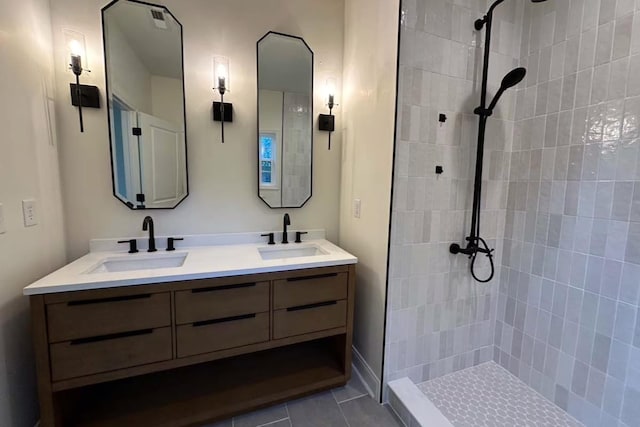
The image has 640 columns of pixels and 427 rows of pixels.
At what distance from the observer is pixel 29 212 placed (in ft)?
4.49

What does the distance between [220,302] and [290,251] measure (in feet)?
2.27

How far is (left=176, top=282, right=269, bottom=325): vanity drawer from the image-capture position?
136cm

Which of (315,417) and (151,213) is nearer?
(315,417)

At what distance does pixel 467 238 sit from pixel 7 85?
2.55m

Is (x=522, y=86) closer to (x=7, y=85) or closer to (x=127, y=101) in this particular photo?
(x=127, y=101)

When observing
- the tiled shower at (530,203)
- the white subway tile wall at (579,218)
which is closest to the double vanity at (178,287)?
the tiled shower at (530,203)

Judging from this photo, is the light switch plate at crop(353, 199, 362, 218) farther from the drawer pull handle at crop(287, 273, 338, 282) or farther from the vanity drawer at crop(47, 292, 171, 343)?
the vanity drawer at crop(47, 292, 171, 343)

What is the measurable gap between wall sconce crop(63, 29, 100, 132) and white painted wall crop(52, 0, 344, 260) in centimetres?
3

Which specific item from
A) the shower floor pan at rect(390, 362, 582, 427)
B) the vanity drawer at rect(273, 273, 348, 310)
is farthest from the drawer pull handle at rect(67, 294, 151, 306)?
the shower floor pan at rect(390, 362, 582, 427)

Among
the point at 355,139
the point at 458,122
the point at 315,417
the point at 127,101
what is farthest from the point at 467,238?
the point at 127,101

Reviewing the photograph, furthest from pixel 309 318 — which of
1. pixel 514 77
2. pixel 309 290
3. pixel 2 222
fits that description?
pixel 514 77

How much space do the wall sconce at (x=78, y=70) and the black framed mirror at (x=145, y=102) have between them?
0.28 ft

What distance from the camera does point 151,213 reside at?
5.96ft

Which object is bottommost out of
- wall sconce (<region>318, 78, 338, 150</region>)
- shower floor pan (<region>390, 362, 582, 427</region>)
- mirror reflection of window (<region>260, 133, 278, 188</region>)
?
shower floor pan (<region>390, 362, 582, 427</region>)
